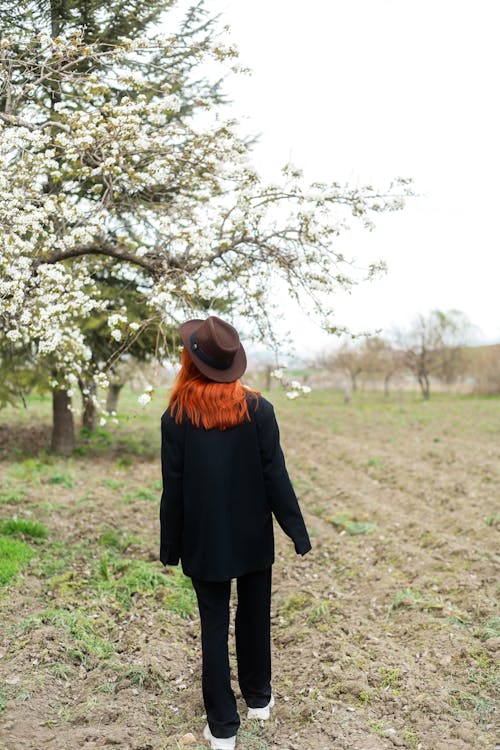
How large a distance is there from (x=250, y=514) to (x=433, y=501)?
21.3 ft

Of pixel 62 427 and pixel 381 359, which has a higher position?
pixel 381 359

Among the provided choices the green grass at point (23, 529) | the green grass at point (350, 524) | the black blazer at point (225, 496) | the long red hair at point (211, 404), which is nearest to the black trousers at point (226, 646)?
the black blazer at point (225, 496)

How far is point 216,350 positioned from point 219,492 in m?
0.80

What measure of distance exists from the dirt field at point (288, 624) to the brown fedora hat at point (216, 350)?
2.09 m

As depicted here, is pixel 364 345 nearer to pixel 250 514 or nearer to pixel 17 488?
pixel 17 488

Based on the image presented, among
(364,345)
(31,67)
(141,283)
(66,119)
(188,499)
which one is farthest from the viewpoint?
(364,345)

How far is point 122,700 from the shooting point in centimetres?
387

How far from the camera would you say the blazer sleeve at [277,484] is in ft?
11.6

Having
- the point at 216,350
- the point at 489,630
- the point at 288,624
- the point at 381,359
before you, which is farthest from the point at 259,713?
the point at 381,359

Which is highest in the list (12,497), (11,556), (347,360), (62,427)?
(347,360)

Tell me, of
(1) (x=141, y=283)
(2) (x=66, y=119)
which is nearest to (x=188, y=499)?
(2) (x=66, y=119)

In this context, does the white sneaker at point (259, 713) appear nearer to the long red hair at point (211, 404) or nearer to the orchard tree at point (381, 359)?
the long red hair at point (211, 404)

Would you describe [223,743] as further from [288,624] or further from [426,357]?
[426,357]

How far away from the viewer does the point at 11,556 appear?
5.82 metres
